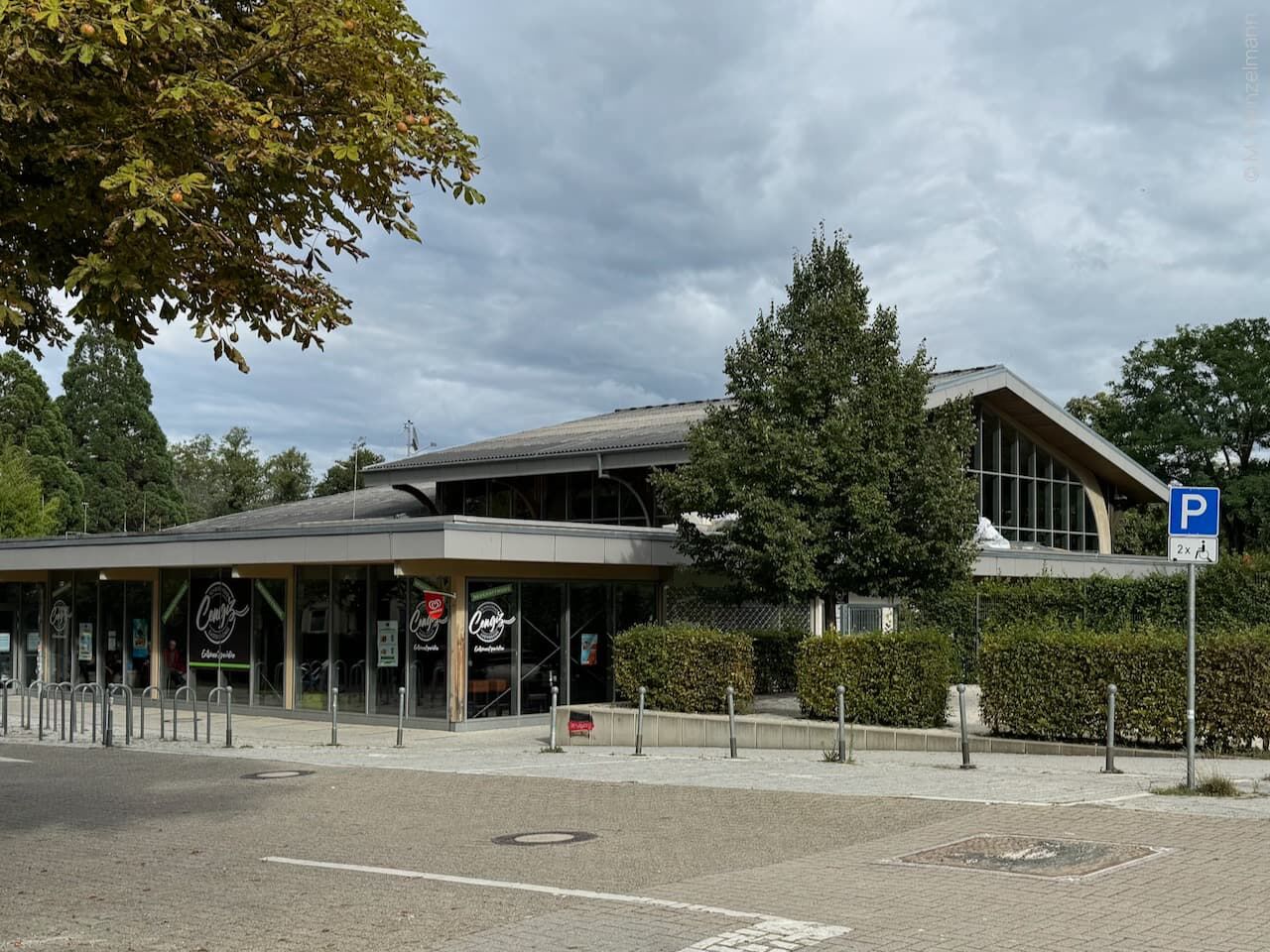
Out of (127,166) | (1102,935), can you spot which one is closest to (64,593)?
(127,166)

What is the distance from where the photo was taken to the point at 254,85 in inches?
340

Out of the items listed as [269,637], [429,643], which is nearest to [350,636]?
[429,643]

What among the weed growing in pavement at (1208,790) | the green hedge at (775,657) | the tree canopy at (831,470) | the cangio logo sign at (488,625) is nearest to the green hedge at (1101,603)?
the green hedge at (775,657)

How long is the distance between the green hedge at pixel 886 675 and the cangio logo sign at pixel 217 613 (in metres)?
13.3

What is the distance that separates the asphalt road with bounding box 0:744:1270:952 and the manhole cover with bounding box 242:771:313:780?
156 cm

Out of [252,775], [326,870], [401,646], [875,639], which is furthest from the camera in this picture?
[401,646]

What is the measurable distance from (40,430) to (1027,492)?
53.4 m

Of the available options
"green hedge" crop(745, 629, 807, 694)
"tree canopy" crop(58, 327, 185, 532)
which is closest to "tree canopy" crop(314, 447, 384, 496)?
"tree canopy" crop(58, 327, 185, 532)

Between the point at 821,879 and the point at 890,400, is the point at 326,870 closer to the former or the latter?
the point at 821,879

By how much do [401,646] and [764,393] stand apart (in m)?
7.65

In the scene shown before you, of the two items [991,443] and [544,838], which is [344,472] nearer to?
[991,443]

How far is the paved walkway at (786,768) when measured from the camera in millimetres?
12656

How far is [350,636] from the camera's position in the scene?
82.3 ft

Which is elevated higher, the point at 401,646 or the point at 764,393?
the point at 764,393
